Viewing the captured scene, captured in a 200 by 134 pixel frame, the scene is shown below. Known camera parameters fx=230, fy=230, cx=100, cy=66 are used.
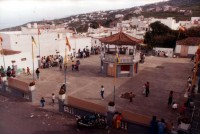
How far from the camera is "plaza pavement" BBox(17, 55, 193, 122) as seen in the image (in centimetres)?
1769

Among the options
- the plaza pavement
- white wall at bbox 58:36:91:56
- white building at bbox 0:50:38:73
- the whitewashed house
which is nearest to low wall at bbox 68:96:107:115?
the plaza pavement

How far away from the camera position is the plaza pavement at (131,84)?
1769 centimetres

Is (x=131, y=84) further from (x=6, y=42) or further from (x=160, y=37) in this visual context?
(x=160, y=37)

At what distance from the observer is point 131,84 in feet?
76.7

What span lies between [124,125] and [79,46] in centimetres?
2673

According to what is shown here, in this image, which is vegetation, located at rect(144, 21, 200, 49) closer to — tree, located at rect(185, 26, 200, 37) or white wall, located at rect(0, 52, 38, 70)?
tree, located at rect(185, 26, 200, 37)

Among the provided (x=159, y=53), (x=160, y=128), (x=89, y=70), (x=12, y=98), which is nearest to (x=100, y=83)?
(x=89, y=70)

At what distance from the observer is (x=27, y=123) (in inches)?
592

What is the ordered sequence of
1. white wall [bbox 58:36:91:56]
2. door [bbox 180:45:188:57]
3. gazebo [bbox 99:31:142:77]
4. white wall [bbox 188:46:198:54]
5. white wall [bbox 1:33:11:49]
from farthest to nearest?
door [bbox 180:45:188:57] → white wall [bbox 188:46:198:54] → white wall [bbox 58:36:91:56] → white wall [bbox 1:33:11:49] → gazebo [bbox 99:31:142:77]

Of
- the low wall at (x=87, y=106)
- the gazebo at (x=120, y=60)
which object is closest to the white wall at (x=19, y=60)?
the gazebo at (x=120, y=60)

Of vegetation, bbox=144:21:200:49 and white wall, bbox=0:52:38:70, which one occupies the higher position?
vegetation, bbox=144:21:200:49

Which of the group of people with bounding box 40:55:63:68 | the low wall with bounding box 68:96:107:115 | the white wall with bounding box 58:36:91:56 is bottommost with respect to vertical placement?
the low wall with bounding box 68:96:107:115

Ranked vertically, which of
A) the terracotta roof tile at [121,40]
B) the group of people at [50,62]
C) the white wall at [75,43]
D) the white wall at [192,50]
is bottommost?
the group of people at [50,62]

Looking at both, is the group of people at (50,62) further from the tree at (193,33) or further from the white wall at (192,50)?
the tree at (193,33)
